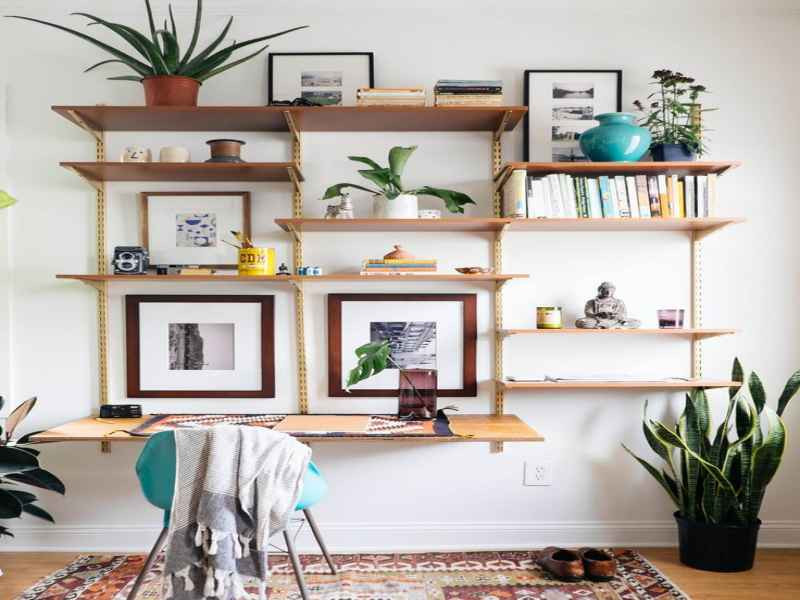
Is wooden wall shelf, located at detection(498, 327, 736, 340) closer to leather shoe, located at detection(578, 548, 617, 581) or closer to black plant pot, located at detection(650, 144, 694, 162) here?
black plant pot, located at detection(650, 144, 694, 162)

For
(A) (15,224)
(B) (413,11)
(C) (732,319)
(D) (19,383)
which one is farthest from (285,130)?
(C) (732,319)

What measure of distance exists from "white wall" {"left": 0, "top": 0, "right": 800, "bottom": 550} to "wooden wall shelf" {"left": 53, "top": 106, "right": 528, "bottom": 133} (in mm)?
78

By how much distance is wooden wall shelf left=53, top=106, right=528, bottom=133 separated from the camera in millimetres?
2760

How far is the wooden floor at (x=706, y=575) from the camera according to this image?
260cm

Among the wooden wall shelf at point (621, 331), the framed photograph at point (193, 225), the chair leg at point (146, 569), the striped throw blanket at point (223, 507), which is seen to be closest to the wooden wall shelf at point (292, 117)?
the framed photograph at point (193, 225)

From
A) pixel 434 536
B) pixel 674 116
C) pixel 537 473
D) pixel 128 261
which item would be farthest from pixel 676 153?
pixel 128 261

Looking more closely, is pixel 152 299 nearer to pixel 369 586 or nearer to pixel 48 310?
pixel 48 310

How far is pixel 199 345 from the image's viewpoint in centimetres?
307

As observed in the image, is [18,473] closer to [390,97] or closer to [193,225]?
[193,225]

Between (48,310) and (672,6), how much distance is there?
309 centimetres

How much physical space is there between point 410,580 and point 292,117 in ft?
6.33

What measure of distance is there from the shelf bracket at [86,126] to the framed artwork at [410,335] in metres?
1.30

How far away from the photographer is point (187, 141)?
121 inches

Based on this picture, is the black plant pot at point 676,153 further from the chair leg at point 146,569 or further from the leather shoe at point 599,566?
the chair leg at point 146,569
